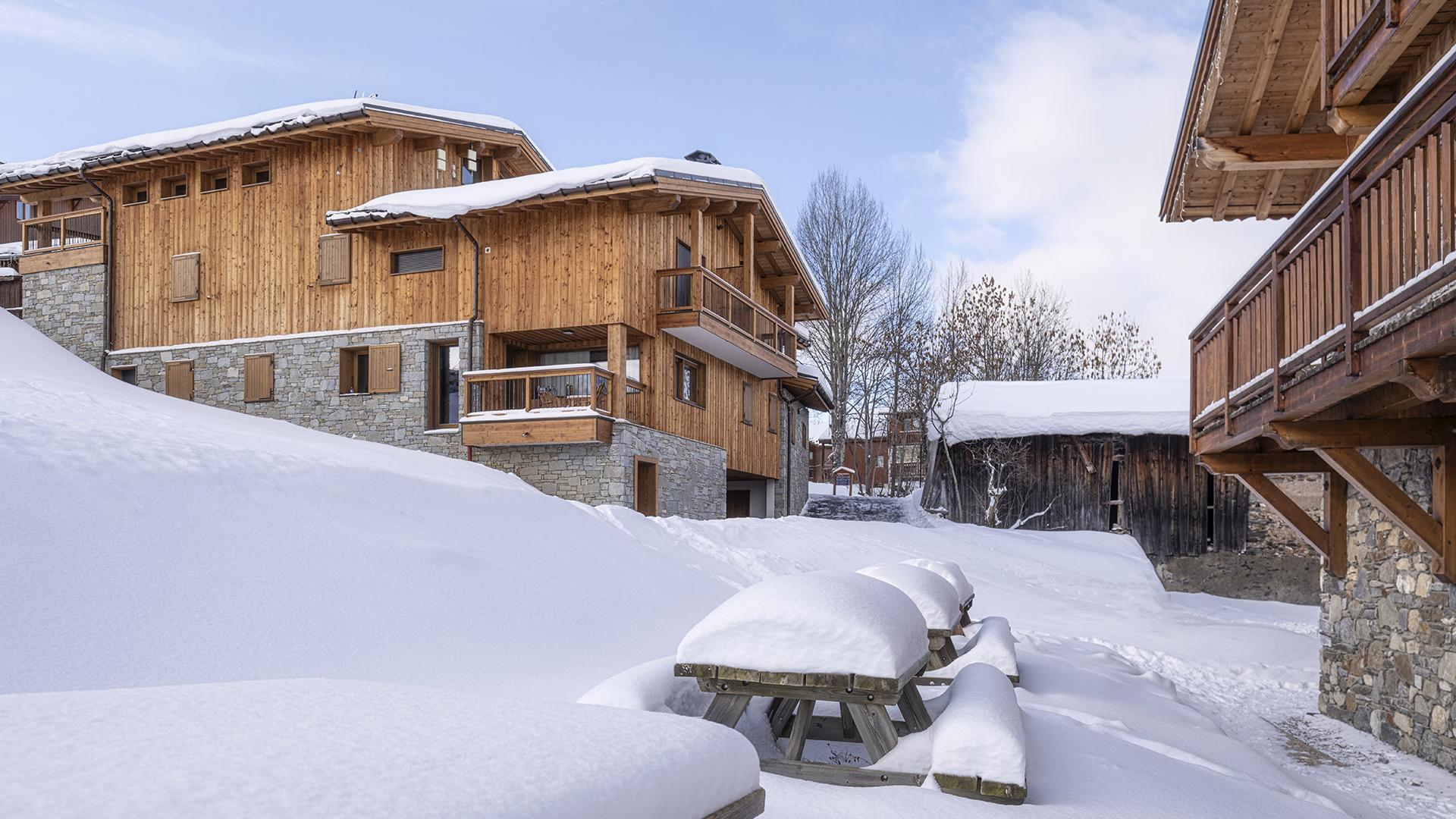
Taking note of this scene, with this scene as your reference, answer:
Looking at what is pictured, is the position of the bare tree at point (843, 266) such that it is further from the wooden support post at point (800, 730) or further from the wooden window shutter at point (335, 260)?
the wooden support post at point (800, 730)

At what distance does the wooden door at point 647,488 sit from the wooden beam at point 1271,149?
35.3 feet

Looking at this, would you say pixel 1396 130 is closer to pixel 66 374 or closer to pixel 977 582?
pixel 977 582

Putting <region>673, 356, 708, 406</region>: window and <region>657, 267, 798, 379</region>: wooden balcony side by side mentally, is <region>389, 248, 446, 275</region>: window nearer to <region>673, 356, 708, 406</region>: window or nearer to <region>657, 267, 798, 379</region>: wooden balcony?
<region>657, 267, 798, 379</region>: wooden balcony

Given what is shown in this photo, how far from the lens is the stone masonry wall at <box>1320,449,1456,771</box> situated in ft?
23.4

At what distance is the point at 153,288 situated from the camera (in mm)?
20375

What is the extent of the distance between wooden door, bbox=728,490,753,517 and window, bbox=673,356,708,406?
6.15 meters

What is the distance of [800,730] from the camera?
4.89 m

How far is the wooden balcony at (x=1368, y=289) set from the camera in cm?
459

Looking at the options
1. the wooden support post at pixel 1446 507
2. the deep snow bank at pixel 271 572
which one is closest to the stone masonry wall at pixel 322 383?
the deep snow bank at pixel 271 572

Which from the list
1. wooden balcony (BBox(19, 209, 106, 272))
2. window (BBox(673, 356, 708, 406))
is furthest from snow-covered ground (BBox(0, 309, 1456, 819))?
wooden balcony (BBox(19, 209, 106, 272))

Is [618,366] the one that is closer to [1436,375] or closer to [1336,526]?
[1336,526]

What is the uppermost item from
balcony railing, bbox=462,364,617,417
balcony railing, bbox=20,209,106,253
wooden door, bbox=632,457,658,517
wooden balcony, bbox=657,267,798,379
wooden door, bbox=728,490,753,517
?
balcony railing, bbox=20,209,106,253

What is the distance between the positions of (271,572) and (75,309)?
18876 millimetres

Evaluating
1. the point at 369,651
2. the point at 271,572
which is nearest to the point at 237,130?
the point at 271,572
